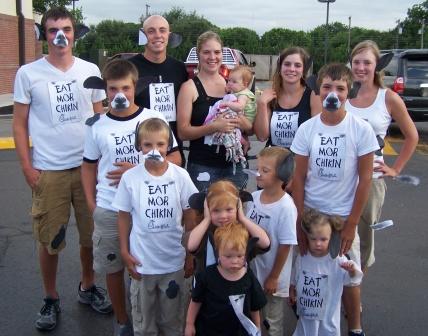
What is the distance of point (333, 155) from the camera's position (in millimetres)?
3156

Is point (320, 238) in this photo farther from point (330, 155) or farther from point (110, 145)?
point (110, 145)

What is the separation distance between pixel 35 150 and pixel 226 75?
4.98 ft

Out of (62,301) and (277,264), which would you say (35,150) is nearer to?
(62,301)

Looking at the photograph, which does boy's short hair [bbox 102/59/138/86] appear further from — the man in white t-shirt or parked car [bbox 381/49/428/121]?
parked car [bbox 381/49/428/121]

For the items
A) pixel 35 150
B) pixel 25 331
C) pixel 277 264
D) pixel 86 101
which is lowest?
pixel 25 331

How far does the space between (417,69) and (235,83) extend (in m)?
9.05

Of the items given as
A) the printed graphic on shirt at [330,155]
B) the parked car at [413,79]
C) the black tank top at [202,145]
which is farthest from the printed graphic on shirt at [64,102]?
the parked car at [413,79]

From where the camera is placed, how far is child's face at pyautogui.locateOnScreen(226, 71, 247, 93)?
11.8 feet

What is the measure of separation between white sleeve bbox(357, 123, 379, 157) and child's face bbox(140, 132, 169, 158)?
3.82ft

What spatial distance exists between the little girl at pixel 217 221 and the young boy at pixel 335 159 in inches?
17.7

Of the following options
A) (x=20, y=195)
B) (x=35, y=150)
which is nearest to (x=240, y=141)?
(x=35, y=150)

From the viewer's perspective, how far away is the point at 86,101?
12.0 ft

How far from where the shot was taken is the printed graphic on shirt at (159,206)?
10.1ft

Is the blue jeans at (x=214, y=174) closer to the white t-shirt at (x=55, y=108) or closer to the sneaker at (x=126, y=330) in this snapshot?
the white t-shirt at (x=55, y=108)
